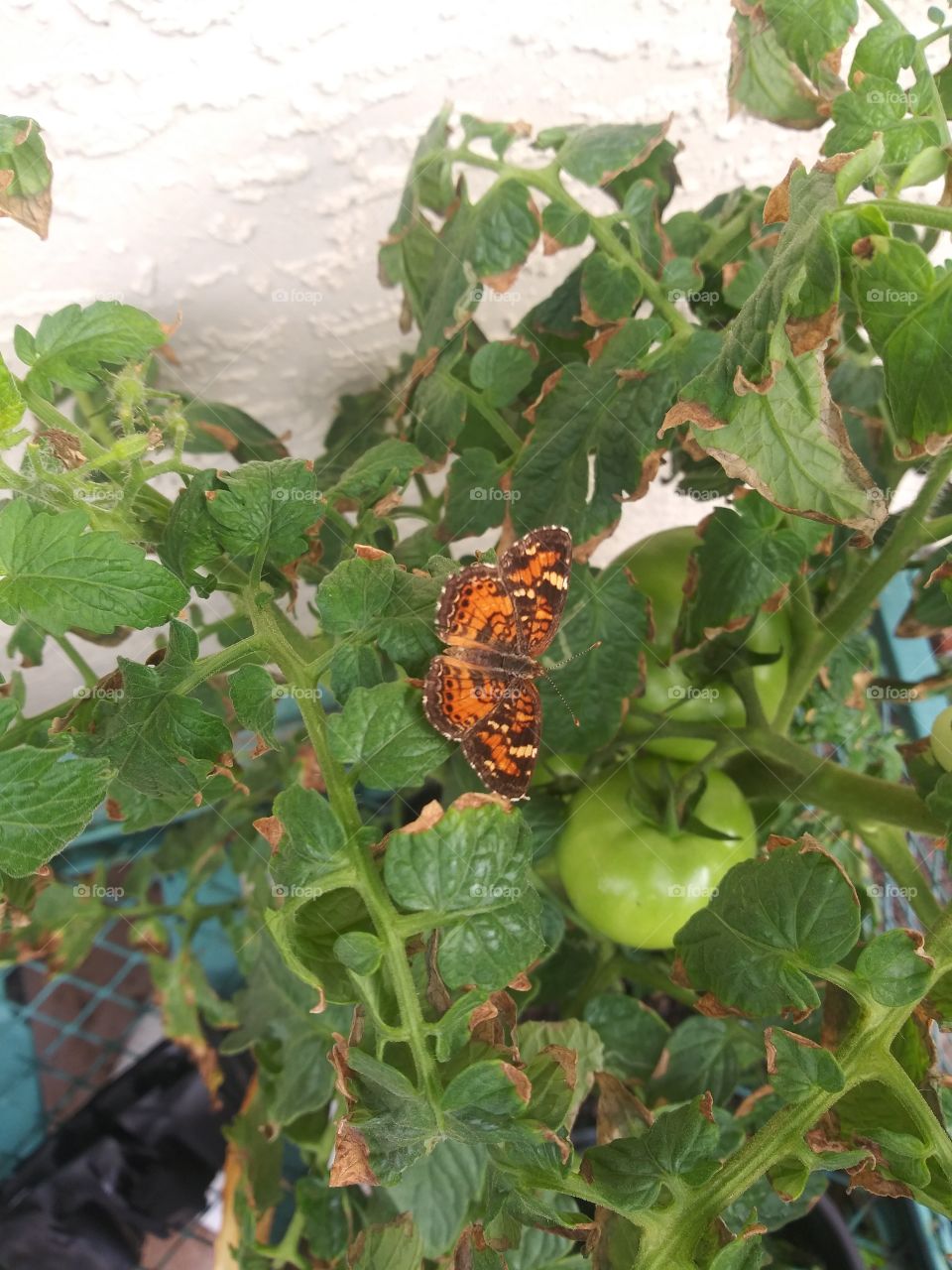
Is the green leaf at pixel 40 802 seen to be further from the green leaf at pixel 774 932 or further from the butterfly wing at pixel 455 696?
the green leaf at pixel 774 932

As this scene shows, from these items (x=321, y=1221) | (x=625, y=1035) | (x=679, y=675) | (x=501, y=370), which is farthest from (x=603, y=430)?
(x=321, y=1221)

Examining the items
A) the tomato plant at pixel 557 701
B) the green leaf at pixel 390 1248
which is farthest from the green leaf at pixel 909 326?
the green leaf at pixel 390 1248

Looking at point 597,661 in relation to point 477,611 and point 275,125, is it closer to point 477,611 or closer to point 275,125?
point 477,611

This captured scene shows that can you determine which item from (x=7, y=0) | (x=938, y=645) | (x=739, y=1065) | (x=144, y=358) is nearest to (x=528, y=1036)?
(x=739, y=1065)

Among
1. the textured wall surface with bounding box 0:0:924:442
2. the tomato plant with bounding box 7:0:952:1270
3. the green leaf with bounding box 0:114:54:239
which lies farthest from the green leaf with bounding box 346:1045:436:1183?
the textured wall surface with bounding box 0:0:924:442

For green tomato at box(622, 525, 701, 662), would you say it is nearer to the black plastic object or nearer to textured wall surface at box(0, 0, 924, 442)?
textured wall surface at box(0, 0, 924, 442)

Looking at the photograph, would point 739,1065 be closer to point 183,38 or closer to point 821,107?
point 821,107
